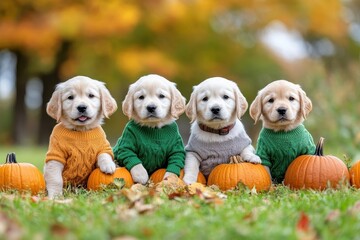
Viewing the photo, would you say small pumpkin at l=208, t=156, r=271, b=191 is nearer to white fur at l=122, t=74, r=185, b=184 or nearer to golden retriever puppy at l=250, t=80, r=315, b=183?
golden retriever puppy at l=250, t=80, r=315, b=183

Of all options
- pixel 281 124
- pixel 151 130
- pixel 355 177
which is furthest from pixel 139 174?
pixel 355 177

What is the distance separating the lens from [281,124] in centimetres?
601

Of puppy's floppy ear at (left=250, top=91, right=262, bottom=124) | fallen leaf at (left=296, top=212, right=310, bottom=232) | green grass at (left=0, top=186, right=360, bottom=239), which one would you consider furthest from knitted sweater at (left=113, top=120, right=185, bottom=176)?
fallen leaf at (left=296, top=212, right=310, bottom=232)

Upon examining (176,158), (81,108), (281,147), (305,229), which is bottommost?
(305,229)

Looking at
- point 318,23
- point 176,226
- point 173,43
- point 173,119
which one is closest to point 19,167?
point 173,119

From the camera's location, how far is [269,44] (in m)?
24.1

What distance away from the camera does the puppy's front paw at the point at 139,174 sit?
5.94 meters

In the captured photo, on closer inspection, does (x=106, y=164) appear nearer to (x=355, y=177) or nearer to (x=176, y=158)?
(x=176, y=158)

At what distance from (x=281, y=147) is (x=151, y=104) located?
127cm

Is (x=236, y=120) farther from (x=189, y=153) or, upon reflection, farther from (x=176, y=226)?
(x=176, y=226)

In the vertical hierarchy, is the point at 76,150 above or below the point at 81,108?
below

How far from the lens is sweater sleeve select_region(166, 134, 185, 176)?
5.96m

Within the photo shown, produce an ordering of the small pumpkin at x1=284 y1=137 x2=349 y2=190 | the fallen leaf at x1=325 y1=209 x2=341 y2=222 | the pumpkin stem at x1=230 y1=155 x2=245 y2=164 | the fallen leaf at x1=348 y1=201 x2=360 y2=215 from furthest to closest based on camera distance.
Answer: the pumpkin stem at x1=230 y1=155 x2=245 y2=164, the small pumpkin at x1=284 y1=137 x2=349 y2=190, the fallen leaf at x1=348 y1=201 x2=360 y2=215, the fallen leaf at x1=325 y1=209 x2=341 y2=222

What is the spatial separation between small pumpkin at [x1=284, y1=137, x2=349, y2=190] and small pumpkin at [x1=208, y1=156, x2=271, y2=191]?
0.26 meters
